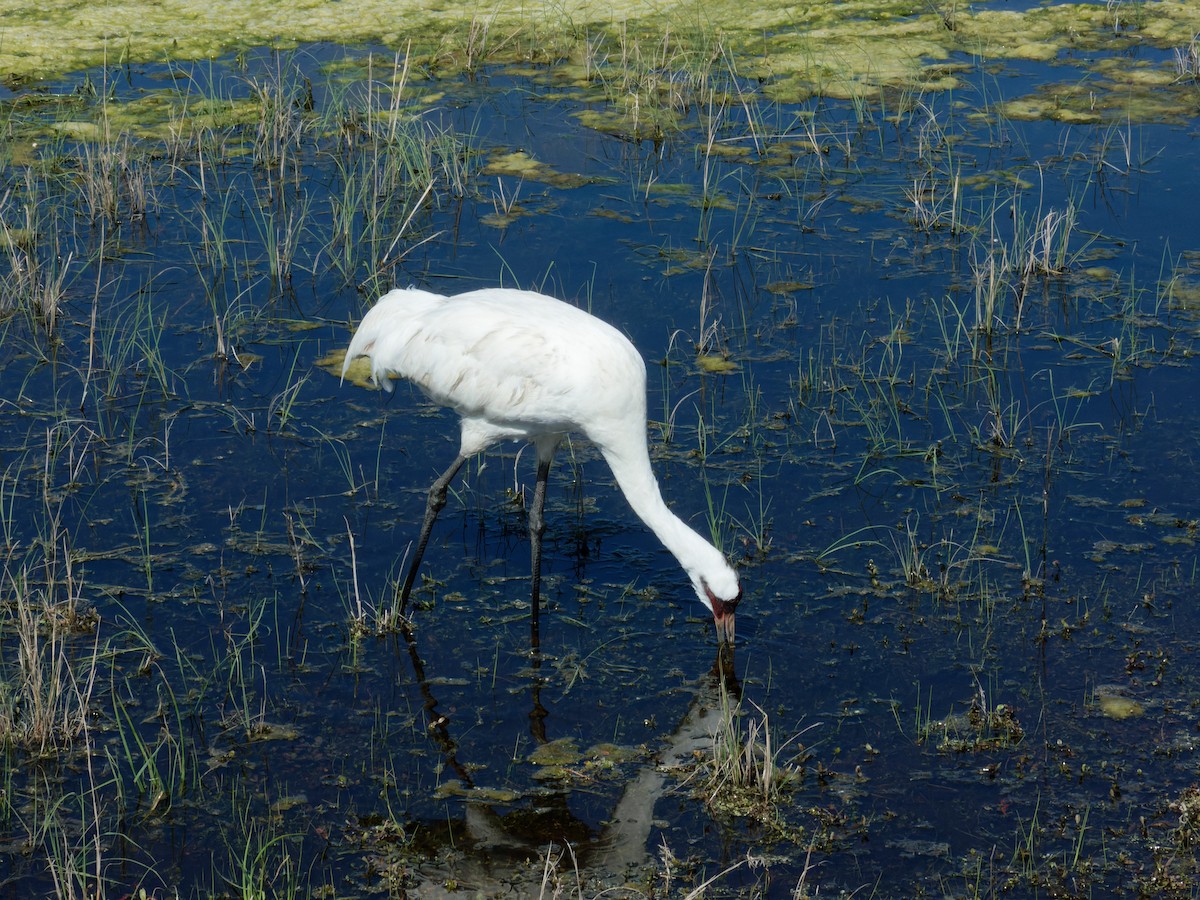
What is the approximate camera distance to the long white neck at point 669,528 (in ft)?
16.4

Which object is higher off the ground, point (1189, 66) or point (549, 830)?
point (1189, 66)

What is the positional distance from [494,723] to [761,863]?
1140 millimetres


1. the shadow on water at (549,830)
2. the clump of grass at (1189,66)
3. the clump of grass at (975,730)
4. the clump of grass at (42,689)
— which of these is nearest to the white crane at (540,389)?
the shadow on water at (549,830)

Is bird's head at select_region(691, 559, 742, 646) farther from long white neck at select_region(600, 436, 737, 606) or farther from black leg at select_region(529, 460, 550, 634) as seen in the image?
black leg at select_region(529, 460, 550, 634)

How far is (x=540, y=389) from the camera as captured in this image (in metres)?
5.27

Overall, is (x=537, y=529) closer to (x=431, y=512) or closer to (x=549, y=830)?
(x=431, y=512)

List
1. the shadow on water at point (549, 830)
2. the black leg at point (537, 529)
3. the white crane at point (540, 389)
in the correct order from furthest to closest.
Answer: the black leg at point (537, 529), the white crane at point (540, 389), the shadow on water at point (549, 830)

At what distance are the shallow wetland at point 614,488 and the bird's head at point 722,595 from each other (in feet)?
0.52

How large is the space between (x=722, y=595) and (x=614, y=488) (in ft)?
4.45

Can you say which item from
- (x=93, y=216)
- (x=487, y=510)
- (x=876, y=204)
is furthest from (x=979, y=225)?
(x=93, y=216)

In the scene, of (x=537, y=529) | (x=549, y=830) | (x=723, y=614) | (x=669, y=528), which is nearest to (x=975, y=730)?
(x=723, y=614)

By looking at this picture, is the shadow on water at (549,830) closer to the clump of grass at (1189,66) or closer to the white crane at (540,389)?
the white crane at (540,389)

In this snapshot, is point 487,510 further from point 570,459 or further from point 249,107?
point 249,107

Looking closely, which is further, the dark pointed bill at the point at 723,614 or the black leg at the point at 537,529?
the black leg at the point at 537,529
